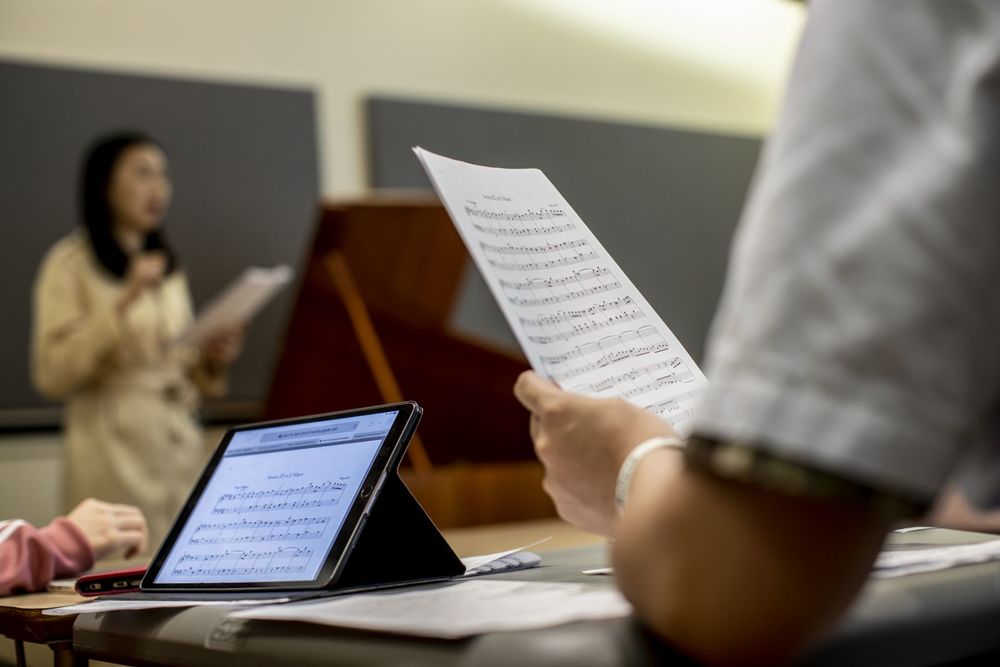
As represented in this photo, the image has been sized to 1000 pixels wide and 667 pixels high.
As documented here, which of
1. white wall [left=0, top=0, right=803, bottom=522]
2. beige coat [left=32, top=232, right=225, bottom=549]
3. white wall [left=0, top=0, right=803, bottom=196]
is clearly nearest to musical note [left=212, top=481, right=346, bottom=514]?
beige coat [left=32, top=232, right=225, bottom=549]

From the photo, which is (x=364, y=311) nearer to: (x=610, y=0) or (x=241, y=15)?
(x=241, y=15)

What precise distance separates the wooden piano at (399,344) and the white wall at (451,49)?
1.05 m

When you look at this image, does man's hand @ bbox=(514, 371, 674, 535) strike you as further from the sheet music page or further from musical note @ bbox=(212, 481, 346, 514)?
musical note @ bbox=(212, 481, 346, 514)

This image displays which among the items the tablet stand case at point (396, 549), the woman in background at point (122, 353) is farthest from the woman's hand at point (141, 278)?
the tablet stand case at point (396, 549)

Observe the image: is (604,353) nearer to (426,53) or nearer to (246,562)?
(246,562)

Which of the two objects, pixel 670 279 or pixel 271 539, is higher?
pixel 271 539

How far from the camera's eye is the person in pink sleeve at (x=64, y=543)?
97cm

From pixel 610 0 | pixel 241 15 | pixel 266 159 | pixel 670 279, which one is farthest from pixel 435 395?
pixel 610 0

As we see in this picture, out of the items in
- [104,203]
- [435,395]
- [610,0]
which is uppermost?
[610,0]

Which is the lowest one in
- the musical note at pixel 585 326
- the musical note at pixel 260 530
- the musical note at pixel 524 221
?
the musical note at pixel 260 530

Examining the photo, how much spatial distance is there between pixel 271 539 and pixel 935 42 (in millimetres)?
502

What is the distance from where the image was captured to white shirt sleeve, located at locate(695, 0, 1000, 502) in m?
0.42

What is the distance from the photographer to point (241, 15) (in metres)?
3.89

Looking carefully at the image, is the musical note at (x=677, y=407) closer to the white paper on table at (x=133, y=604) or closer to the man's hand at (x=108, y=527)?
the white paper on table at (x=133, y=604)
